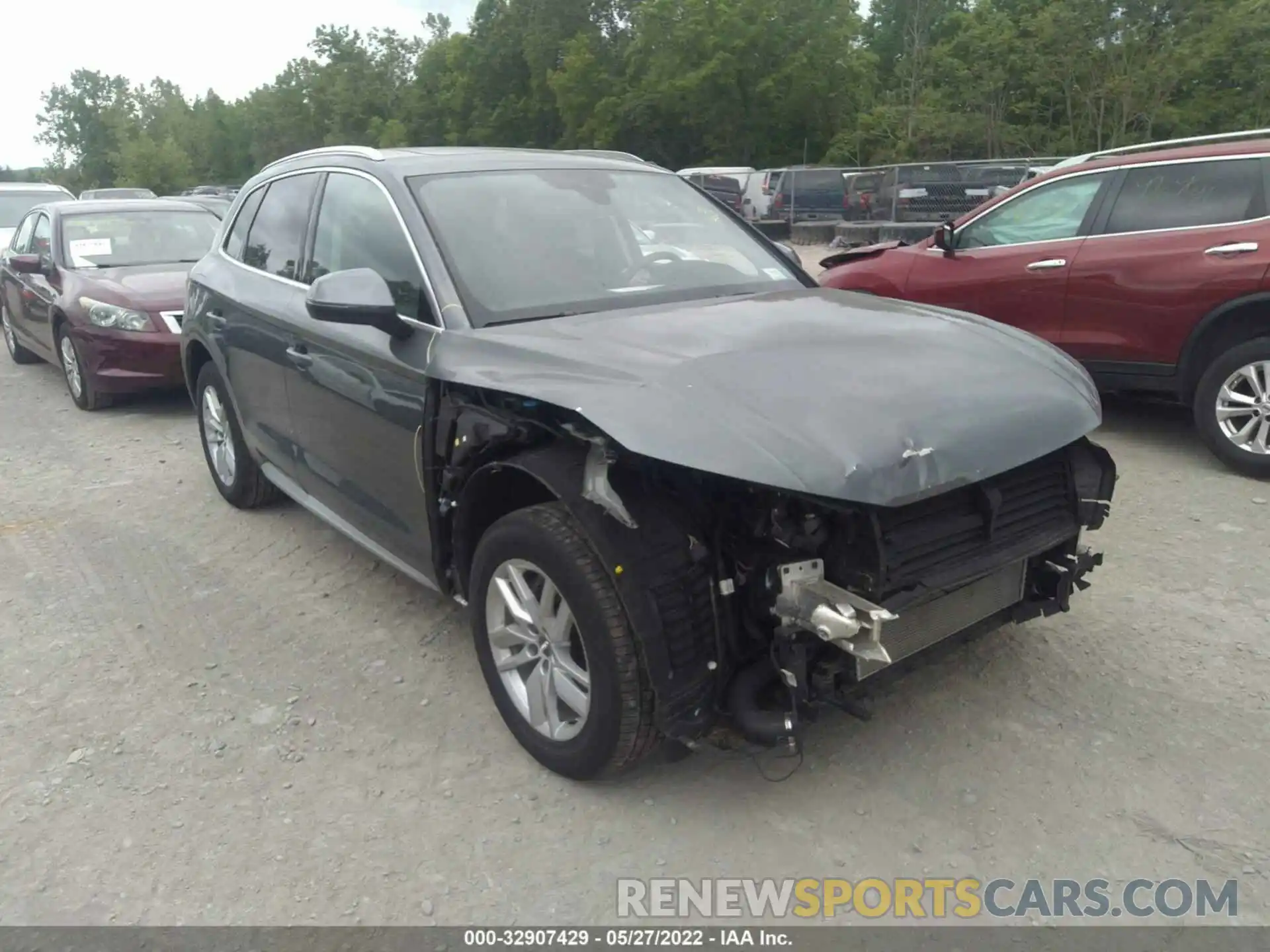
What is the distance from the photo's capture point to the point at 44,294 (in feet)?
29.3

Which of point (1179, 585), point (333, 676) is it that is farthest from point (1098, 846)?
point (333, 676)

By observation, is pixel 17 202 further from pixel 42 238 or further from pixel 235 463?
pixel 235 463

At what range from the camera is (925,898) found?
268 cm

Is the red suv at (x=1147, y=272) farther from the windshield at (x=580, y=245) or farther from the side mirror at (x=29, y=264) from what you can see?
the side mirror at (x=29, y=264)

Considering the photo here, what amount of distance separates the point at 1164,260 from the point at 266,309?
16.1ft

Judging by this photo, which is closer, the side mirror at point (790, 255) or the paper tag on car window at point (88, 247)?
the side mirror at point (790, 255)

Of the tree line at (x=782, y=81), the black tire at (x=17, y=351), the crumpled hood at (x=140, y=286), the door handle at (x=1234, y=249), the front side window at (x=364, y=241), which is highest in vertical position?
the tree line at (x=782, y=81)

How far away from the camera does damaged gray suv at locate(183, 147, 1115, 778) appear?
271 centimetres

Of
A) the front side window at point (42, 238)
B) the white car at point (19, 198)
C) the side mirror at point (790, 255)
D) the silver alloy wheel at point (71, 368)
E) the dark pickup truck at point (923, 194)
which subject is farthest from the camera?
the dark pickup truck at point (923, 194)

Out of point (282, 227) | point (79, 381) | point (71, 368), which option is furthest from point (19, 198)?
point (282, 227)

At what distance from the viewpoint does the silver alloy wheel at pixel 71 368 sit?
836 cm

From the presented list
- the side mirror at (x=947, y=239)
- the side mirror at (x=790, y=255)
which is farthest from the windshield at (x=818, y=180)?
the side mirror at (x=790, y=255)

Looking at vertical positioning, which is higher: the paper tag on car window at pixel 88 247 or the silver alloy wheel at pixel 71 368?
the paper tag on car window at pixel 88 247

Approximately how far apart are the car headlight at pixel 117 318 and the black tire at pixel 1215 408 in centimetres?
727
